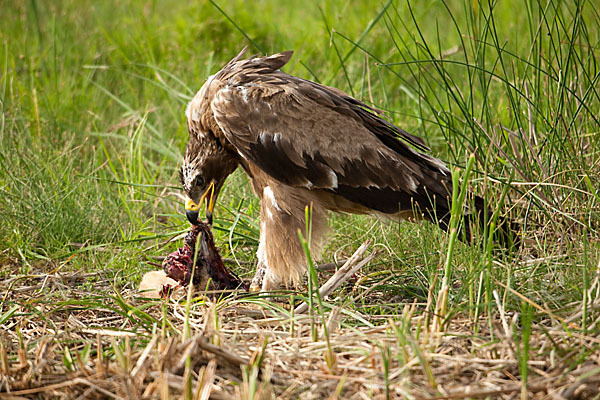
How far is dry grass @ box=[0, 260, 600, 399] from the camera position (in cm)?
232

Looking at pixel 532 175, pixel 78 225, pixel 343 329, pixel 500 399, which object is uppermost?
pixel 532 175

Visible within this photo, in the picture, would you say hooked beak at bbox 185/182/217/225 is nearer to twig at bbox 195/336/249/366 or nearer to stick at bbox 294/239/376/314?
stick at bbox 294/239/376/314

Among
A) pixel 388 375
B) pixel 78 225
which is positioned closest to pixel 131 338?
pixel 388 375

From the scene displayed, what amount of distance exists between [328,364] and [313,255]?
1.44 metres

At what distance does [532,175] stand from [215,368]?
2.17 metres

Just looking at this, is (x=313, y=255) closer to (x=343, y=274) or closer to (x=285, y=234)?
(x=285, y=234)

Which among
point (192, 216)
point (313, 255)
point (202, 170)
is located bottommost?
point (313, 255)

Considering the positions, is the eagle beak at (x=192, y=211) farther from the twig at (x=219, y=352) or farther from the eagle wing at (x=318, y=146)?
the twig at (x=219, y=352)

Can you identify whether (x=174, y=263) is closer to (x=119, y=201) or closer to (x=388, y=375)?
(x=119, y=201)

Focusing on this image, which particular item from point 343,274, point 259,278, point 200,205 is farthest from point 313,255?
point 343,274

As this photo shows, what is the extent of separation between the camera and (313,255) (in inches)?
155

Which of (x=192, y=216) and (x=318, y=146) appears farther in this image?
(x=192, y=216)

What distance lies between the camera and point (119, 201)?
477cm

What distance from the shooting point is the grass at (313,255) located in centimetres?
248
